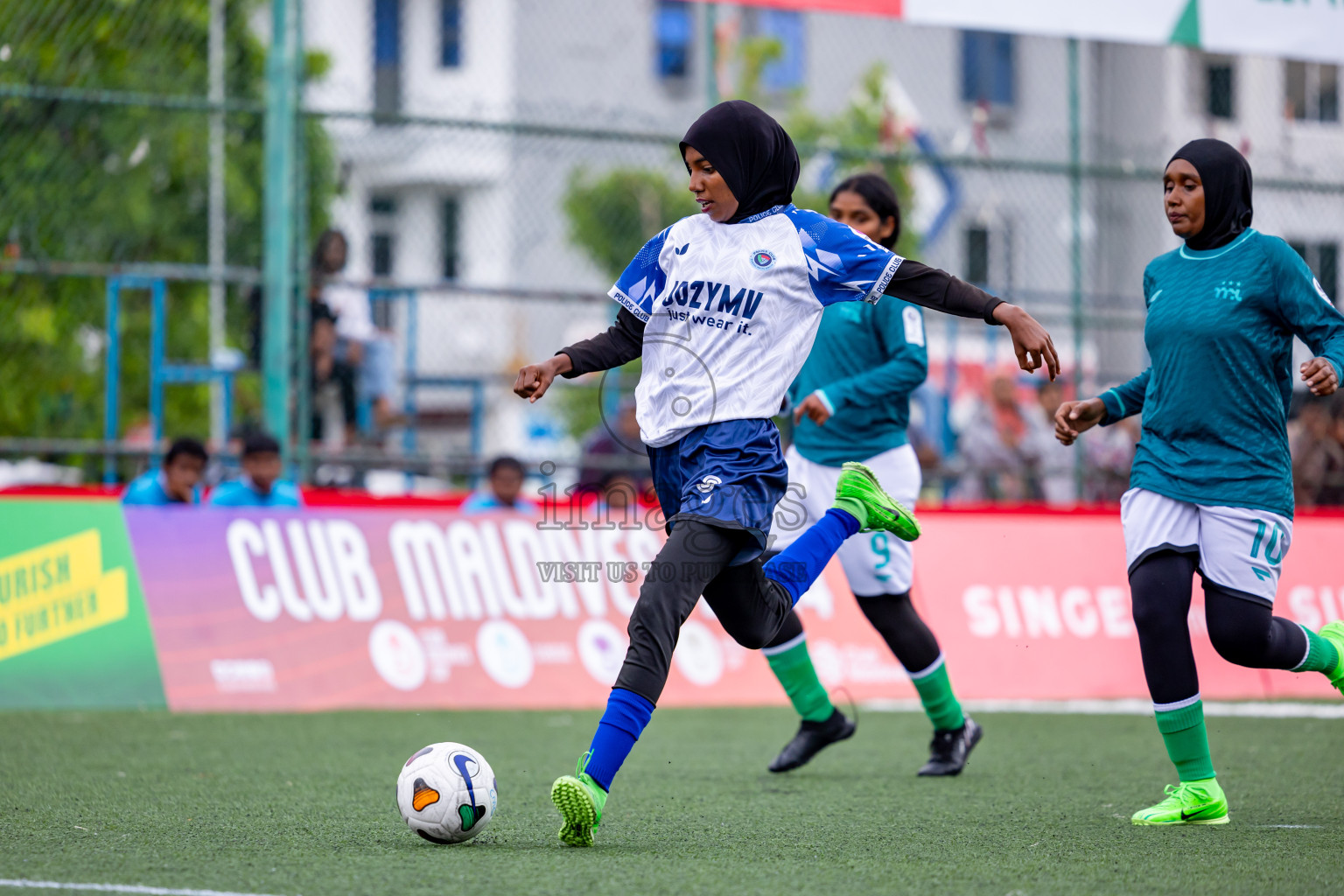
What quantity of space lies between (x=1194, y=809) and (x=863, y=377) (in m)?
2.02

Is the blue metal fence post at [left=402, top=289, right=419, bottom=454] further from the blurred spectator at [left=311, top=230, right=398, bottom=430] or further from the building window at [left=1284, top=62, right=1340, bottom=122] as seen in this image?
the building window at [left=1284, top=62, right=1340, bottom=122]

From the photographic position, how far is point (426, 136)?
10.8 m

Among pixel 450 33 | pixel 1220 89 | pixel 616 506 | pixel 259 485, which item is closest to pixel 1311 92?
pixel 1220 89

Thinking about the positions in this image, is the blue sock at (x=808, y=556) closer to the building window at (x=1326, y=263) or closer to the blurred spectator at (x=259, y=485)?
the blurred spectator at (x=259, y=485)

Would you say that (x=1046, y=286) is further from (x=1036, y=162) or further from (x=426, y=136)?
(x=426, y=136)

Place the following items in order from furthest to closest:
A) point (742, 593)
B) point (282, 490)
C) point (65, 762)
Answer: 1. point (282, 490)
2. point (65, 762)
3. point (742, 593)

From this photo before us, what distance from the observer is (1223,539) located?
15.2 feet

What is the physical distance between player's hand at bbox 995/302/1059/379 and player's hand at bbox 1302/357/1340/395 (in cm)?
76

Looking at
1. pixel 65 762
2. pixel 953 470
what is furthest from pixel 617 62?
pixel 65 762

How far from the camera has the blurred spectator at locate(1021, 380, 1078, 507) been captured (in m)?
11.1

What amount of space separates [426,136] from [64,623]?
14.0ft

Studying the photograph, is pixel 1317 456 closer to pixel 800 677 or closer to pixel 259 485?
pixel 800 677

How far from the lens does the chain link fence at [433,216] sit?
9883 mm

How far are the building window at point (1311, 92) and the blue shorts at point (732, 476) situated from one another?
32.3 feet
